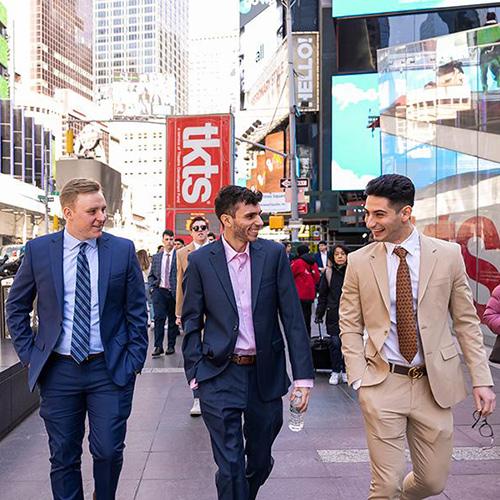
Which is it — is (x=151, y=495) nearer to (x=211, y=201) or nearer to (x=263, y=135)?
(x=211, y=201)

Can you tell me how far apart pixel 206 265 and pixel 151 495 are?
180 centimetres

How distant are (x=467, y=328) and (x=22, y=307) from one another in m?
2.44

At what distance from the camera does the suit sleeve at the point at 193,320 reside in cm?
357

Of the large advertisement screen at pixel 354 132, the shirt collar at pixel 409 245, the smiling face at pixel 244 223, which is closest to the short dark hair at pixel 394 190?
the shirt collar at pixel 409 245

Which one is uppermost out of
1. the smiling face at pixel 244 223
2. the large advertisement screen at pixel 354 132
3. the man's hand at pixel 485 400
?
the large advertisement screen at pixel 354 132

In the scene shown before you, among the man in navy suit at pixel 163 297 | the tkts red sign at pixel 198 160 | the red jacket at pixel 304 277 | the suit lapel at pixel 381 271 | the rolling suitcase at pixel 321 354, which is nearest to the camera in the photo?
the suit lapel at pixel 381 271

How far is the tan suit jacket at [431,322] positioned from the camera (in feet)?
10.6

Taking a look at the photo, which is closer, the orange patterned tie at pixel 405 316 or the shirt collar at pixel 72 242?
the orange patterned tie at pixel 405 316

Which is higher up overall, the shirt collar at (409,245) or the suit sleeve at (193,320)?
the shirt collar at (409,245)

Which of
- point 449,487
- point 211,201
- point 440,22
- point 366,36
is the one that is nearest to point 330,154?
point 366,36

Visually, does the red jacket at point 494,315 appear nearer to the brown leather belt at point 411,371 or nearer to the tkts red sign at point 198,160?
the brown leather belt at point 411,371

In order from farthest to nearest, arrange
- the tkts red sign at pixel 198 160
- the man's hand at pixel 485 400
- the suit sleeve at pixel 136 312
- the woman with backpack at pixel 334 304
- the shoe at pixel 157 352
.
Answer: the tkts red sign at pixel 198 160 < the shoe at pixel 157 352 < the woman with backpack at pixel 334 304 < the suit sleeve at pixel 136 312 < the man's hand at pixel 485 400

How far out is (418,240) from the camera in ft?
11.2

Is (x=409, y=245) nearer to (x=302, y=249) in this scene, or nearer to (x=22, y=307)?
(x=22, y=307)
